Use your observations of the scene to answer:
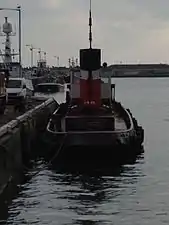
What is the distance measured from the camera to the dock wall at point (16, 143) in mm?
22016

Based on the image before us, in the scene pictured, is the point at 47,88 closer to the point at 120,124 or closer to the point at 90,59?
the point at 120,124

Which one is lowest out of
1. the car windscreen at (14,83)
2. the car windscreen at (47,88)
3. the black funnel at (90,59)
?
the car windscreen at (47,88)

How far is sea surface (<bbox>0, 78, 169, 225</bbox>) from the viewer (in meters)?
19.2

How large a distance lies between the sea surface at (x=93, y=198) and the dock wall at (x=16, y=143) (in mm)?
654

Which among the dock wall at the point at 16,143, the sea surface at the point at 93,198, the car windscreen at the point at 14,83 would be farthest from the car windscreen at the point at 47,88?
the sea surface at the point at 93,198

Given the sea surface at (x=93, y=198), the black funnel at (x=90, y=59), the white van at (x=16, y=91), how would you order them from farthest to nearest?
the white van at (x=16, y=91) < the black funnel at (x=90, y=59) < the sea surface at (x=93, y=198)

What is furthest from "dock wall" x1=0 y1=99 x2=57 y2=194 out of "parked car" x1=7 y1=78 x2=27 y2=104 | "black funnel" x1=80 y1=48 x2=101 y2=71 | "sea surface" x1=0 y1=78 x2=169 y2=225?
"parked car" x1=7 y1=78 x2=27 y2=104

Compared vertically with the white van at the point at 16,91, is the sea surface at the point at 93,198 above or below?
below

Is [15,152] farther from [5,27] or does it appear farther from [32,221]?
[5,27]

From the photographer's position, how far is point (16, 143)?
26.0 m

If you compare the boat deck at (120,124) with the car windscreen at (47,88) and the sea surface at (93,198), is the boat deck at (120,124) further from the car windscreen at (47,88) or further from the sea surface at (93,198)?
the car windscreen at (47,88)

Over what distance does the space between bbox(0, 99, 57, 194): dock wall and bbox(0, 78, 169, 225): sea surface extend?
654mm

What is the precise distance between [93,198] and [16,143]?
4.92m

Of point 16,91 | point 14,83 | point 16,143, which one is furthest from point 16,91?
point 16,143
